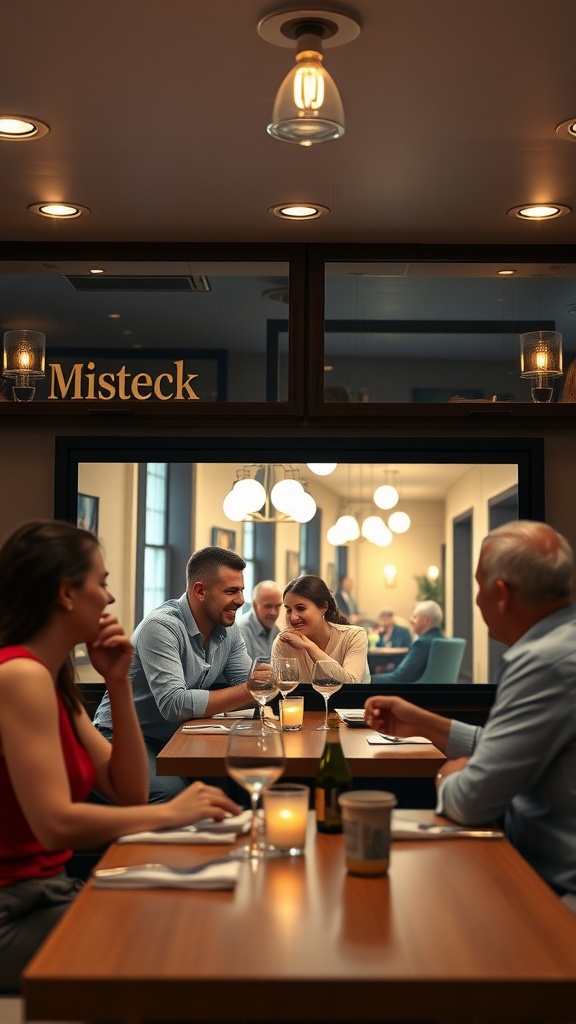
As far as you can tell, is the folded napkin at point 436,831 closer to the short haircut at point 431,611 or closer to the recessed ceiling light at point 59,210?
the short haircut at point 431,611

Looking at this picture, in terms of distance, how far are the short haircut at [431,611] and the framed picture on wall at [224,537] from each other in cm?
→ 87

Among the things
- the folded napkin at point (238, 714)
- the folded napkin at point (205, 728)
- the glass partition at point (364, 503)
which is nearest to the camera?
the folded napkin at point (205, 728)

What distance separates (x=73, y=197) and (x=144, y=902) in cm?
292

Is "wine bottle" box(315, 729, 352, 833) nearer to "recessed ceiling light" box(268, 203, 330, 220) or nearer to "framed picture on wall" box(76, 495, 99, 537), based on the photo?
"recessed ceiling light" box(268, 203, 330, 220)

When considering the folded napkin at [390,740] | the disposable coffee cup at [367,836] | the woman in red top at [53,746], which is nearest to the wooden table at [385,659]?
the folded napkin at [390,740]

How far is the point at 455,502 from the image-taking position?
15.4 ft

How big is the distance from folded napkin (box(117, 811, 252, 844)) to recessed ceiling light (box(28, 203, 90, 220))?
8.83 feet

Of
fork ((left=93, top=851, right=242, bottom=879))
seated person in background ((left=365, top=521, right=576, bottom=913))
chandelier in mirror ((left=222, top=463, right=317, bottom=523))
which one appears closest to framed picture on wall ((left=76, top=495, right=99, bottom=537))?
chandelier in mirror ((left=222, top=463, right=317, bottom=523))

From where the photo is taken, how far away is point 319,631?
483 centimetres

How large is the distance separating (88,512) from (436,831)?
2.87 m

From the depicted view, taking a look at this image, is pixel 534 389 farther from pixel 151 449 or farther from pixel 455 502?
pixel 151 449

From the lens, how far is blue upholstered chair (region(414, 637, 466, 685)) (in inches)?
183

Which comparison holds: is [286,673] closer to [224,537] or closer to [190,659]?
[190,659]

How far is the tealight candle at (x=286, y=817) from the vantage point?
191 centimetres
